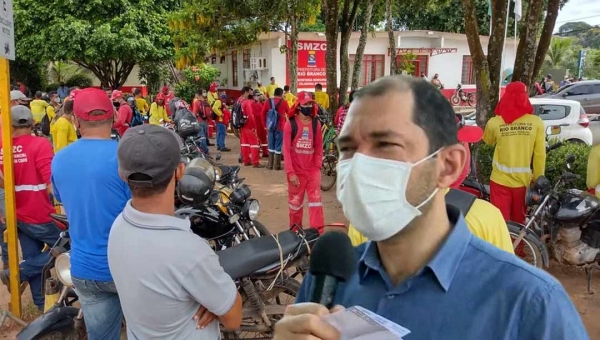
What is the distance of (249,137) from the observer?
1180 centimetres

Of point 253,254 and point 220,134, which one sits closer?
point 253,254

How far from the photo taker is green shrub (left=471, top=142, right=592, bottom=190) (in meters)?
6.11

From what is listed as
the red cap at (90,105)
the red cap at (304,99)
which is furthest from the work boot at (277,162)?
the red cap at (90,105)

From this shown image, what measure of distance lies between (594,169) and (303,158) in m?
3.20

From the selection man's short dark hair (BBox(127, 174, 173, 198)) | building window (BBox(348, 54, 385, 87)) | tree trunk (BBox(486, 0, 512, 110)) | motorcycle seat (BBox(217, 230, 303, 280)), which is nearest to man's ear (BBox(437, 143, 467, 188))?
man's short dark hair (BBox(127, 174, 173, 198))

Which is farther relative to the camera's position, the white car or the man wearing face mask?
the white car

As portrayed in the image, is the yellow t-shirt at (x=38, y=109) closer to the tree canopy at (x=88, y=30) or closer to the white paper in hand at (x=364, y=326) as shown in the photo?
the tree canopy at (x=88, y=30)

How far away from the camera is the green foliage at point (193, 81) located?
2434cm

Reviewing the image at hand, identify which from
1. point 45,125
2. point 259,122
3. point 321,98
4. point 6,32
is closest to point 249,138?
point 259,122

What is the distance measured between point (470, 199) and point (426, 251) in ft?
3.66

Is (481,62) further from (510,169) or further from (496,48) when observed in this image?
(510,169)

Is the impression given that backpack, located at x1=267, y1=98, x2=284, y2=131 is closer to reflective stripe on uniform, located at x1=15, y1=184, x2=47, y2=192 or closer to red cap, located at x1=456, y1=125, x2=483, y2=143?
reflective stripe on uniform, located at x1=15, y1=184, x2=47, y2=192

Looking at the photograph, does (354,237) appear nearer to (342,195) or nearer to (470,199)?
(470,199)

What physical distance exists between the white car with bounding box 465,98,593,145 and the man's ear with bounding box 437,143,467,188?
1094 centimetres
